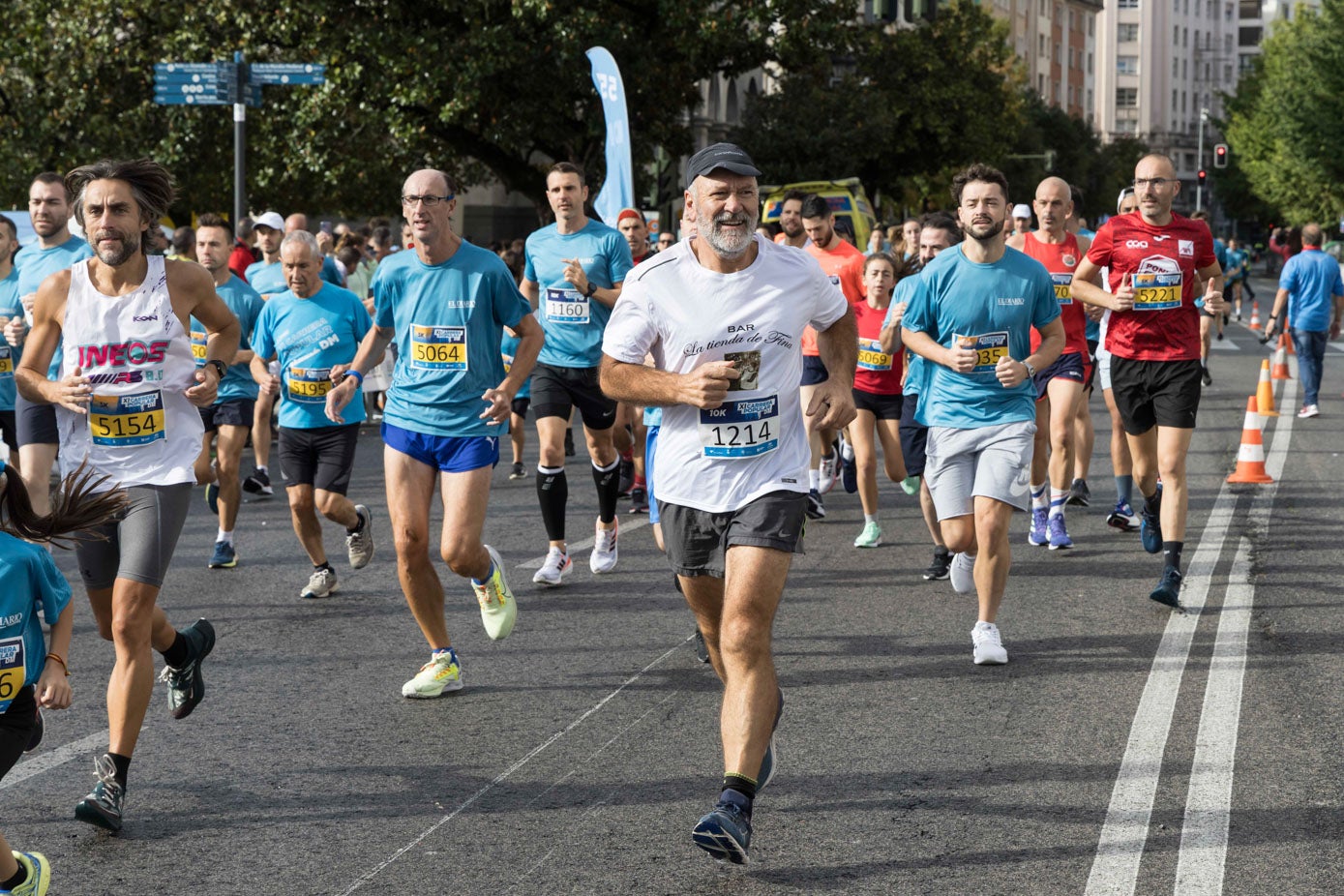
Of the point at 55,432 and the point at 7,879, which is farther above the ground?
the point at 55,432

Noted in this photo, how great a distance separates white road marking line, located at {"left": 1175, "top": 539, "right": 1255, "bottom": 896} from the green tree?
29.3 metres

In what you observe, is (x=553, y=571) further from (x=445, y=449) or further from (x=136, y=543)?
(x=136, y=543)

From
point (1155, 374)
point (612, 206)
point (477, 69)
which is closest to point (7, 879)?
point (1155, 374)

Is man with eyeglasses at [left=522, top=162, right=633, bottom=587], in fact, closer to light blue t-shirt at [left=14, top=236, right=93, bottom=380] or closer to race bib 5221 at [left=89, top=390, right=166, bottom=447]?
light blue t-shirt at [left=14, top=236, right=93, bottom=380]

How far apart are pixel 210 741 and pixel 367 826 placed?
47.0 inches

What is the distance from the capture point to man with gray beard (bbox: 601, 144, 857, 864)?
15.7 feet

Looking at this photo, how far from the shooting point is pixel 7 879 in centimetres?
392

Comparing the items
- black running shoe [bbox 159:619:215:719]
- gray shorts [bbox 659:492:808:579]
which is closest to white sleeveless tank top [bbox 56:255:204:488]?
black running shoe [bbox 159:619:215:719]

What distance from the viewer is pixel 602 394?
26.4 feet

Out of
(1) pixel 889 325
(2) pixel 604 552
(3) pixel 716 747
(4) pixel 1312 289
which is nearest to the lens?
(3) pixel 716 747

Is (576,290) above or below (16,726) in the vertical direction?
above

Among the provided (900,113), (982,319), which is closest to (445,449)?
(982,319)

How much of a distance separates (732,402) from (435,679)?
88.4 inches

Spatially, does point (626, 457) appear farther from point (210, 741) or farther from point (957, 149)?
point (957, 149)
